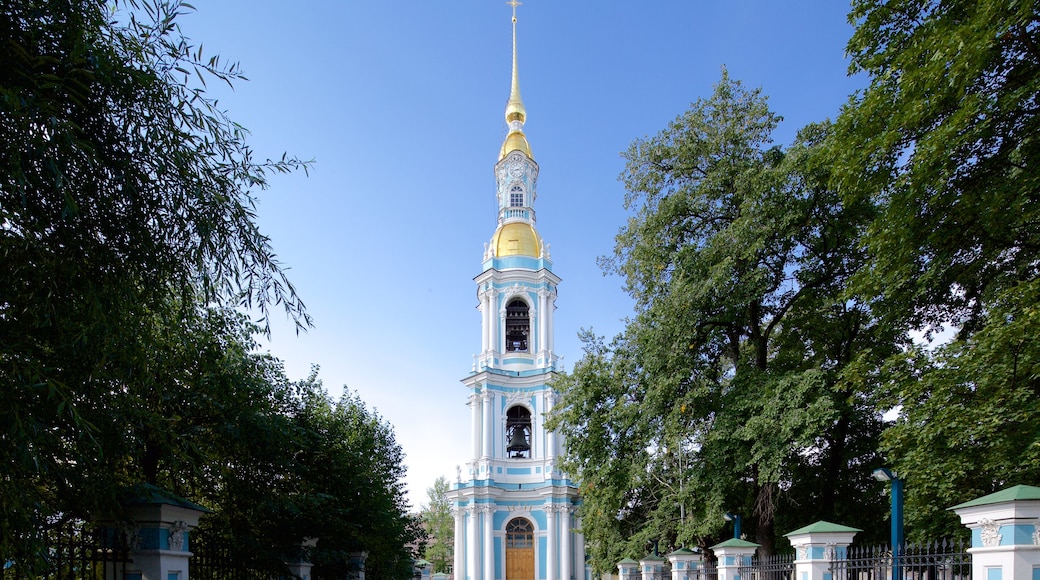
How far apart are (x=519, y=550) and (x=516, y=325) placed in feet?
35.4

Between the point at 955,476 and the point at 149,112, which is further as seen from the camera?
the point at 955,476

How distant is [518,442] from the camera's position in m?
36.5

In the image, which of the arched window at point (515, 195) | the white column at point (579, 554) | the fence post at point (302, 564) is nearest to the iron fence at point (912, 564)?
the fence post at point (302, 564)

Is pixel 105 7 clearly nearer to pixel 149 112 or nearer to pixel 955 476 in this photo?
pixel 149 112

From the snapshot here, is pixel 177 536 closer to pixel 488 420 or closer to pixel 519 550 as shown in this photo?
pixel 488 420

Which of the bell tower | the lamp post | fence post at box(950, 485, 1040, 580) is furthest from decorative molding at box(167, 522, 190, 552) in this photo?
the bell tower

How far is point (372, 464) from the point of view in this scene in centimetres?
1836

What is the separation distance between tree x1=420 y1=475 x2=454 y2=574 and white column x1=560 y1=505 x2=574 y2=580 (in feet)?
36.8

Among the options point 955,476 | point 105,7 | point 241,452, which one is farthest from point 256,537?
point 955,476

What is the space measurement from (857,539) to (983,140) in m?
9.02

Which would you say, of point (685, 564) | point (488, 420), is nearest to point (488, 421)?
point (488, 420)

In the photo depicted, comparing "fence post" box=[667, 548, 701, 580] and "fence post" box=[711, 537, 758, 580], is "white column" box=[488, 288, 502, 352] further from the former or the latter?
"fence post" box=[711, 537, 758, 580]

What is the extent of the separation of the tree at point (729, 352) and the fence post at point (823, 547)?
3.30 metres

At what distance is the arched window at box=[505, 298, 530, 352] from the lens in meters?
37.5
